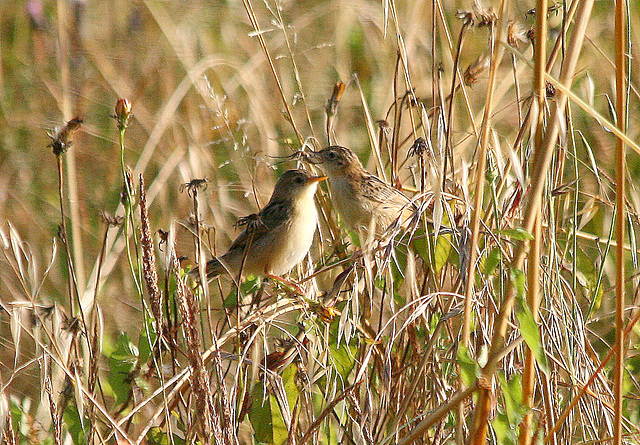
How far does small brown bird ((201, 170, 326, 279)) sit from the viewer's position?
4117 millimetres

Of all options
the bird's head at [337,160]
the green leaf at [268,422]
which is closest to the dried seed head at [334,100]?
the bird's head at [337,160]

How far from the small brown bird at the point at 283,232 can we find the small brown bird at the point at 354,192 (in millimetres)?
145

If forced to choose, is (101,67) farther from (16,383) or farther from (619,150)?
(619,150)

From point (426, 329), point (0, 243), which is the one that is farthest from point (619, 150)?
point (0, 243)

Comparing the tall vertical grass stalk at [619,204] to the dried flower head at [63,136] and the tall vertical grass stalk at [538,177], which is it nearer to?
the tall vertical grass stalk at [538,177]

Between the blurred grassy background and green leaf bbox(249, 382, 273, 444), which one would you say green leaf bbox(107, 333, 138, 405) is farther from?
the blurred grassy background

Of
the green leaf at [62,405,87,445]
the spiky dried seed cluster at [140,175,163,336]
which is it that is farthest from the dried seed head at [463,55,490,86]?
the green leaf at [62,405,87,445]

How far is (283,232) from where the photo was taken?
420cm

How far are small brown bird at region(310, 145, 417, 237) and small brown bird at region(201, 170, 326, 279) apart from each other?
0.14 metres

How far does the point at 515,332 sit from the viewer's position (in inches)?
87.1

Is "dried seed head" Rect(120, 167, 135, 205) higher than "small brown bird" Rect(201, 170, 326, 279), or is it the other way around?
"dried seed head" Rect(120, 167, 135, 205)

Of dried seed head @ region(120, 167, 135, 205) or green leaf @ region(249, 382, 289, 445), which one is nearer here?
dried seed head @ region(120, 167, 135, 205)

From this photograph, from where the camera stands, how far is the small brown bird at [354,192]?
416cm

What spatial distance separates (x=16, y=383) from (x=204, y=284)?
272cm
